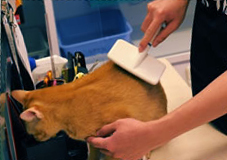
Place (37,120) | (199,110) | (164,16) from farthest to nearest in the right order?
(164,16) → (37,120) → (199,110)

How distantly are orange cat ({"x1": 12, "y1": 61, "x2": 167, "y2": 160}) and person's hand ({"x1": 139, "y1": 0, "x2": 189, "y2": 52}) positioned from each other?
163 millimetres

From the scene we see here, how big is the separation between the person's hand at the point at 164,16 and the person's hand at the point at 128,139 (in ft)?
0.87

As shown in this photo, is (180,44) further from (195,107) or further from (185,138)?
(195,107)

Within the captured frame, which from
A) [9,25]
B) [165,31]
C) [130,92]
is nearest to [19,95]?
[9,25]

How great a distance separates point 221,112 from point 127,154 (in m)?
0.24

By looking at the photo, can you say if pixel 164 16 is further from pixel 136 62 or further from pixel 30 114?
pixel 30 114

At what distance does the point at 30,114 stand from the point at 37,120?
0.05 metres

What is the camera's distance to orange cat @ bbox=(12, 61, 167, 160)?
760 mm

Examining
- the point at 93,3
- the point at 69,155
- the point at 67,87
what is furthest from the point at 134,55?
the point at 93,3

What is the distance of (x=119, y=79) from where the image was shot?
83cm

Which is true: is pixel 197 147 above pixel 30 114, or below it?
below

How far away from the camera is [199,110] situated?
2.08ft

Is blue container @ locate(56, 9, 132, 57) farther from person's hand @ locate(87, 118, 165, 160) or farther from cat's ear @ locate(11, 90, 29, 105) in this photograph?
person's hand @ locate(87, 118, 165, 160)

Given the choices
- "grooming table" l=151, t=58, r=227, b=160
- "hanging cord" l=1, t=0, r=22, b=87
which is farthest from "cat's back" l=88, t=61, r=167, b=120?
"hanging cord" l=1, t=0, r=22, b=87
